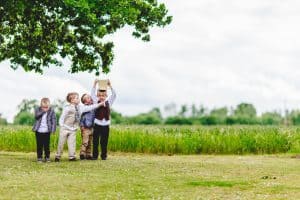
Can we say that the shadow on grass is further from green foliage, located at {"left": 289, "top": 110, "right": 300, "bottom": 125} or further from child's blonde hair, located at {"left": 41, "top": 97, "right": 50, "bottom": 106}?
green foliage, located at {"left": 289, "top": 110, "right": 300, "bottom": 125}

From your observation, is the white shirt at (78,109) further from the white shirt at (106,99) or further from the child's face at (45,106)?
the child's face at (45,106)

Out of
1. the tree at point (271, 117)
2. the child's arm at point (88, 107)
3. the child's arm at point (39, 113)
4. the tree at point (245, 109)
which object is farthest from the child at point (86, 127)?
the tree at point (245, 109)

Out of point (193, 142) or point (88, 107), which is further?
point (193, 142)

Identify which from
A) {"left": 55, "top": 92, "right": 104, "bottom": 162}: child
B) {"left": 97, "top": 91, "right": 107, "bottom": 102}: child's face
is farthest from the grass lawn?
{"left": 97, "top": 91, "right": 107, "bottom": 102}: child's face

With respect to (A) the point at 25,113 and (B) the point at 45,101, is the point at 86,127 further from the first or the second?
(A) the point at 25,113

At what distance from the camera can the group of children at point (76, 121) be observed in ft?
64.1

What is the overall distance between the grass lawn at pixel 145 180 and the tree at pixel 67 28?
4.80 meters

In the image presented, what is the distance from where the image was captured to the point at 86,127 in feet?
67.5

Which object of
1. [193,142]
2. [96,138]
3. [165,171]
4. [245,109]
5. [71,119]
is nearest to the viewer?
[165,171]

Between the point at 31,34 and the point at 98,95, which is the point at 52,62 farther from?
the point at 98,95

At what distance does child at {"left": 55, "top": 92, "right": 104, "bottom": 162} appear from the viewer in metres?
19.9

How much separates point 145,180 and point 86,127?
611 cm

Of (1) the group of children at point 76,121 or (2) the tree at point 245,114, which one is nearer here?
(1) the group of children at point 76,121

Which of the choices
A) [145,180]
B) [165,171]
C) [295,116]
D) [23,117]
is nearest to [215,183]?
[145,180]
